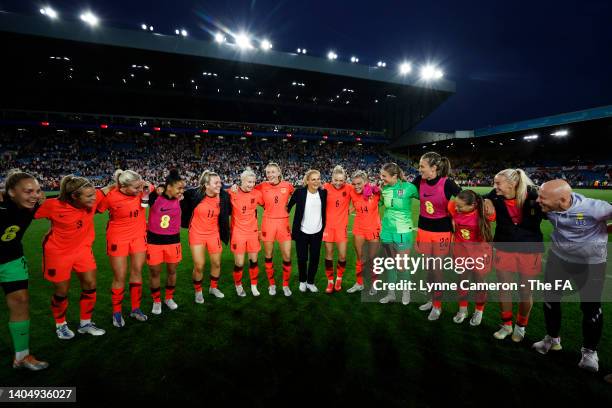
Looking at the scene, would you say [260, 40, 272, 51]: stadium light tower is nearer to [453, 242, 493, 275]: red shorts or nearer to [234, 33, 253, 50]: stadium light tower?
[234, 33, 253, 50]: stadium light tower

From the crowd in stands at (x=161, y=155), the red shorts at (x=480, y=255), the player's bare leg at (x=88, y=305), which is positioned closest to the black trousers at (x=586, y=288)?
the red shorts at (x=480, y=255)

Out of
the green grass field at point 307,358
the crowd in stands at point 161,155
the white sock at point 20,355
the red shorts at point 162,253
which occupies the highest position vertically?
the crowd in stands at point 161,155

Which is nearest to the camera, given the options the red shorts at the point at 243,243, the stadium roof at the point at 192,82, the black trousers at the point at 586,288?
the black trousers at the point at 586,288

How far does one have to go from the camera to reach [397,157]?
154 ft

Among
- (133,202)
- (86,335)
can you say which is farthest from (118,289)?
(133,202)

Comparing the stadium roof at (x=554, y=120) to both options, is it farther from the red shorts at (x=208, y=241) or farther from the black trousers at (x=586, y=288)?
the red shorts at (x=208, y=241)

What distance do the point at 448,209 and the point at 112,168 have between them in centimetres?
3595

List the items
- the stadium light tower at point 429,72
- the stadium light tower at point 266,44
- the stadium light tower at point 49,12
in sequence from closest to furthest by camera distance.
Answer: the stadium light tower at point 49,12 < the stadium light tower at point 266,44 < the stadium light tower at point 429,72

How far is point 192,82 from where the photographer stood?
116 feet

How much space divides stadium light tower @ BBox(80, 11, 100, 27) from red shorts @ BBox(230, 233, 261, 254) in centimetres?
2876

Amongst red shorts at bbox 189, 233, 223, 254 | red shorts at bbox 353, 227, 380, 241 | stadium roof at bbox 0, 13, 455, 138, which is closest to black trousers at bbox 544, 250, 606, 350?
red shorts at bbox 353, 227, 380, 241

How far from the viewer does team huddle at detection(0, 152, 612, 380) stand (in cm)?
302

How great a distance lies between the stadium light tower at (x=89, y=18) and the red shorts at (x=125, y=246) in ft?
93.7

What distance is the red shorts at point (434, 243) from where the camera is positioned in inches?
161
